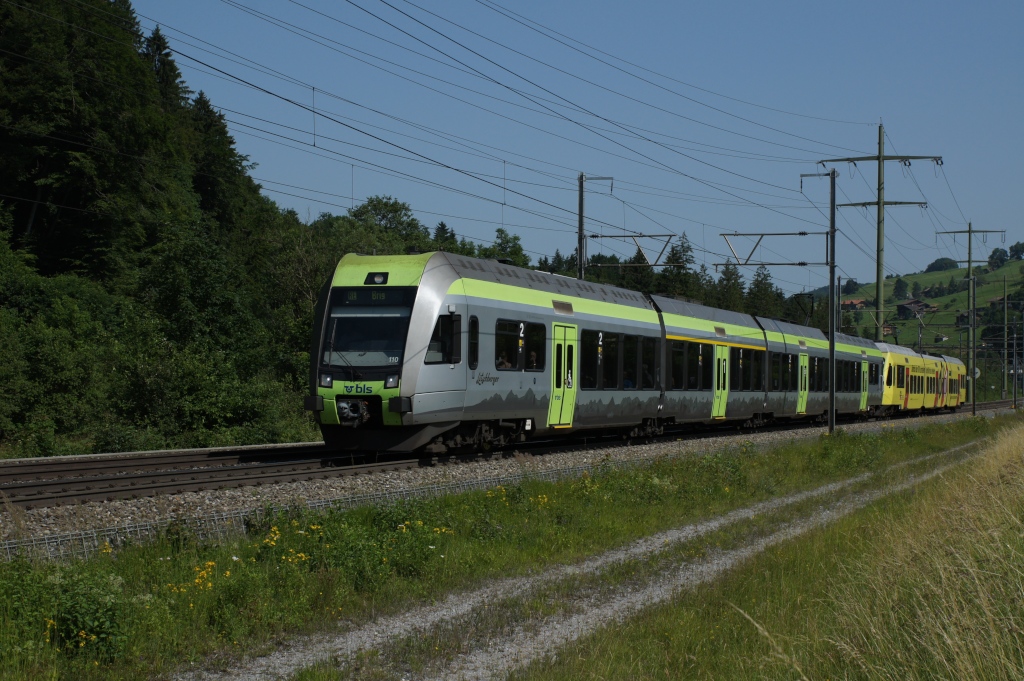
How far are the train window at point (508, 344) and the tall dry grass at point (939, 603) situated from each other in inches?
395

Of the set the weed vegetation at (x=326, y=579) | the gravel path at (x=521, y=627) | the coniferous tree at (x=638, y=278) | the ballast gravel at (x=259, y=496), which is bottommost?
the gravel path at (x=521, y=627)

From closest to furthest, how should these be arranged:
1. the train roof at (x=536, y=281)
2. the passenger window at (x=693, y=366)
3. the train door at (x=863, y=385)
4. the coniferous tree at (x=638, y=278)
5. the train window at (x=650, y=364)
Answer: the train roof at (x=536, y=281)
the train window at (x=650, y=364)
the passenger window at (x=693, y=366)
the train door at (x=863, y=385)
the coniferous tree at (x=638, y=278)

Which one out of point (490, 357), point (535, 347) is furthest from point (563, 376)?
point (490, 357)

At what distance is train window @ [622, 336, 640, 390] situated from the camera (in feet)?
81.8

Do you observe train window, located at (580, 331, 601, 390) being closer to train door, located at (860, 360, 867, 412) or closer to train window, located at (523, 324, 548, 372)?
train window, located at (523, 324, 548, 372)

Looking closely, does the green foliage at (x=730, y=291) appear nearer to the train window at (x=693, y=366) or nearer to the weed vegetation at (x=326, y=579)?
the train window at (x=693, y=366)

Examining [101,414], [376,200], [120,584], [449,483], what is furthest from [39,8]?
[376,200]

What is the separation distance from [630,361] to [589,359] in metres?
2.41

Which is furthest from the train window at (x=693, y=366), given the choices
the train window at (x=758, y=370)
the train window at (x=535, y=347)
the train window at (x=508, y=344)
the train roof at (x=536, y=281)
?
the train window at (x=508, y=344)

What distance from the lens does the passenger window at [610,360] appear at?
2378 cm

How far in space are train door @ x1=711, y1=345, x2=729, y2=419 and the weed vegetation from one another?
1550 centimetres

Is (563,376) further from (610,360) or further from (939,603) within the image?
(939,603)

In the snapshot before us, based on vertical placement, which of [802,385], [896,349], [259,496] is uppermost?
[896,349]

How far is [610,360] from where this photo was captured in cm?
2411
